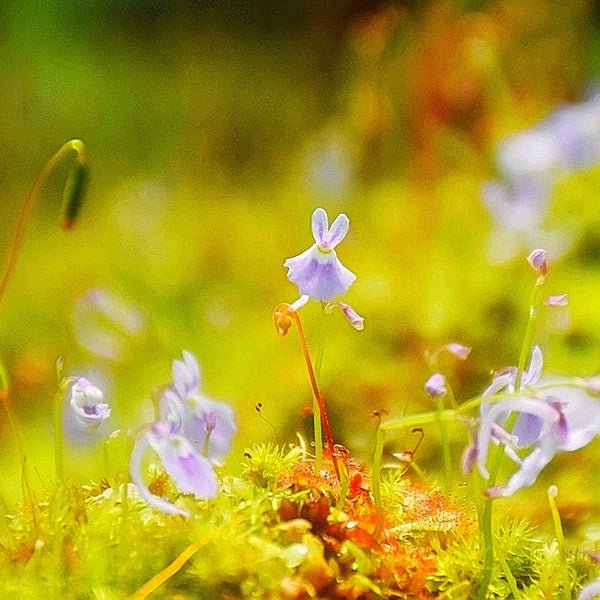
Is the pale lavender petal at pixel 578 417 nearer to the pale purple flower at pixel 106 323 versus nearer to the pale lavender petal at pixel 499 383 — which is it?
the pale lavender petal at pixel 499 383

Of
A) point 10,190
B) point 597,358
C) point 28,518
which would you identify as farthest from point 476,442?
point 10,190

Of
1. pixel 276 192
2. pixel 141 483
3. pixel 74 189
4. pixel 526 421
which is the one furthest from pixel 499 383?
pixel 276 192

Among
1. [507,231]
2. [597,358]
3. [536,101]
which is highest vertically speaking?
[536,101]

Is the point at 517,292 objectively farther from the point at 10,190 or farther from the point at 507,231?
the point at 10,190

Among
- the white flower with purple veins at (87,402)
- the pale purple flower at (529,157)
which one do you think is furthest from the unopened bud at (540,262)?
the pale purple flower at (529,157)

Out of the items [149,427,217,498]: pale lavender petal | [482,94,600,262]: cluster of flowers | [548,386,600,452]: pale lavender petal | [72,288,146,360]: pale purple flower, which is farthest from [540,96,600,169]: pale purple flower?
[149,427,217,498]: pale lavender petal

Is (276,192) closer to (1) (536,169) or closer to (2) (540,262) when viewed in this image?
(1) (536,169)

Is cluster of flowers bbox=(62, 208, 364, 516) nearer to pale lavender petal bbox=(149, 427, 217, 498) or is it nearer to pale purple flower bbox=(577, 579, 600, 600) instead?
pale lavender petal bbox=(149, 427, 217, 498)
